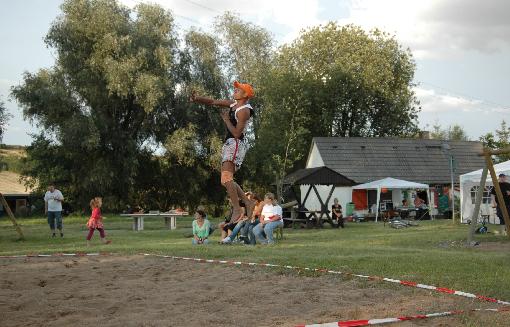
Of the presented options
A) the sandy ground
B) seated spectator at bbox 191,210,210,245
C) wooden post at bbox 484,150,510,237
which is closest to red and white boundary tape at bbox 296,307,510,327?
the sandy ground

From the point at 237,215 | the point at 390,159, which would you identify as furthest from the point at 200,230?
the point at 390,159

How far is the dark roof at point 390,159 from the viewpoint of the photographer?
4212 centimetres

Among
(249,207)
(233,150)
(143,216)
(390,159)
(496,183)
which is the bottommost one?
(143,216)

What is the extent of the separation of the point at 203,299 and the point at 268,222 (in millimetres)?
9037

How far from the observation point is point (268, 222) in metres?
15.9

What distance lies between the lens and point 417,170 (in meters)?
43.6

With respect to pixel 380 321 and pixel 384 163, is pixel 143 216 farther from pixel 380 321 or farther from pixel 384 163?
pixel 384 163

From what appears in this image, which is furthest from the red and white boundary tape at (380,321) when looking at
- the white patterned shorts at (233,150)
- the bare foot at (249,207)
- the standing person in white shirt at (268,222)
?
the standing person in white shirt at (268,222)

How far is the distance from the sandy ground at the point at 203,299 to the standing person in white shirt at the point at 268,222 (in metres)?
6.32

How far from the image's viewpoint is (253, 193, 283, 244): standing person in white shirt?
15820mm

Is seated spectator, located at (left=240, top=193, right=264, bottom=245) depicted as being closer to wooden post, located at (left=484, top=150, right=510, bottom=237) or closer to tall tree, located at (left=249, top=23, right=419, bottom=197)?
wooden post, located at (left=484, top=150, right=510, bottom=237)

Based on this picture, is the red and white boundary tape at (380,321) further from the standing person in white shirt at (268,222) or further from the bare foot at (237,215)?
the standing person in white shirt at (268,222)

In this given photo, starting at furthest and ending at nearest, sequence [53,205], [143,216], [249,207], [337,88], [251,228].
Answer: [337,88] → [143,216] → [53,205] → [251,228] → [249,207]

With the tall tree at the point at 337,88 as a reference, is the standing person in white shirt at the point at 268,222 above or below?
below
